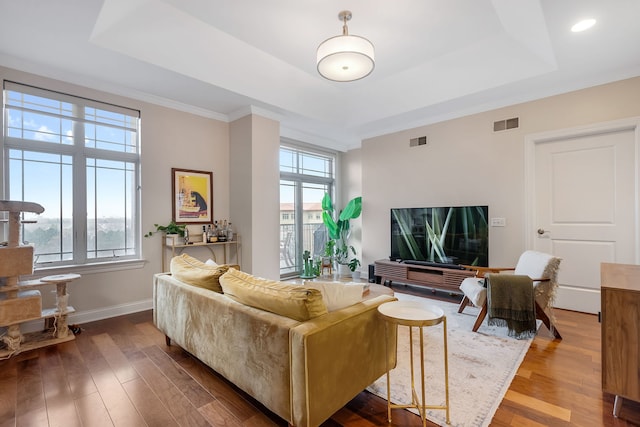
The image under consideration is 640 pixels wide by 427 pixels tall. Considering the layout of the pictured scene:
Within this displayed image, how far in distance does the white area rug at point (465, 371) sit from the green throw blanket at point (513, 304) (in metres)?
0.14

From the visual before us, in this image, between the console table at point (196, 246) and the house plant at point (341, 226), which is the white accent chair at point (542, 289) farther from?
the console table at point (196, 246)

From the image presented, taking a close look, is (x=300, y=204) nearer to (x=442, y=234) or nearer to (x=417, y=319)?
(x=442, y=234)

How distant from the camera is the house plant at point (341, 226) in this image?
5.71 meters

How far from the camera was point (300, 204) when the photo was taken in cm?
581

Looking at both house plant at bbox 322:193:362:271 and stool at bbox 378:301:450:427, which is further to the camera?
house plant at bbox 322:193:362:271

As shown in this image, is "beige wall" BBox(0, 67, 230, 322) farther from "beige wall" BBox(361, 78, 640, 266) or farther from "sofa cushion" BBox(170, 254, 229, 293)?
"beige wall" BBox(361, 78, 640, 266)

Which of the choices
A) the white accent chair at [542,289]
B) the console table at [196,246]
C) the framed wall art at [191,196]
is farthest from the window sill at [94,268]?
the white accent chair at [542,289]

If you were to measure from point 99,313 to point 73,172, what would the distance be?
1.66 m

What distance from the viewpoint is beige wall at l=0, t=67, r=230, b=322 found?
3.37 meters

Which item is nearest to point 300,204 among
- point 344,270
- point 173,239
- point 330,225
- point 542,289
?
point 330,225

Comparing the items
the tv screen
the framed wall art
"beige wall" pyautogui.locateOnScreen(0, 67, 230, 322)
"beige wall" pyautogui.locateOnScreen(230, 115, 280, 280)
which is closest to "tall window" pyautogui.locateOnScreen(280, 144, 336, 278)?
"beige wall" pyautogui.locateOnScreen(230, 115, 280, 280)

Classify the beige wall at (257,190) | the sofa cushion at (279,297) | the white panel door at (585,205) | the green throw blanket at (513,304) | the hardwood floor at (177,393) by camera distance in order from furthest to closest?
the beige wall at (257,190)
the white panel door at (585,205)
the green throw blanket at (513,304)
the hardwood floor at (177,393)
the sofa cushion at (279,297)

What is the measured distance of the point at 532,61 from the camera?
132 inches

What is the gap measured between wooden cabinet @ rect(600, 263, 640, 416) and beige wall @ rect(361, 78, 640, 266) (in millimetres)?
2403
